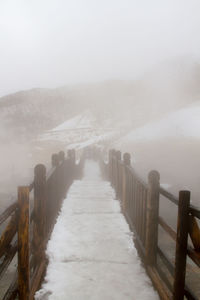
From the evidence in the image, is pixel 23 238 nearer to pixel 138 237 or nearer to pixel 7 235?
pixel 7 235

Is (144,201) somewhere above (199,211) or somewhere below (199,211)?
below

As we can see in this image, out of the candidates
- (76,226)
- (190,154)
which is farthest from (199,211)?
(190,154)

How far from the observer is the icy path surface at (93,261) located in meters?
3.85

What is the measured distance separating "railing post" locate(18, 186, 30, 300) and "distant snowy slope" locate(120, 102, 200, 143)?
47.2 m

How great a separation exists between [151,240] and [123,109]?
95.5m

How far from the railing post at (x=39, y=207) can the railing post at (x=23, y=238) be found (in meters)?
1.17

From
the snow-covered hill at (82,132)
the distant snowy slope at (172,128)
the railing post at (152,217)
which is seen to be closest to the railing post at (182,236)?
the railing post at (152,217)

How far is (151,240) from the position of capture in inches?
171

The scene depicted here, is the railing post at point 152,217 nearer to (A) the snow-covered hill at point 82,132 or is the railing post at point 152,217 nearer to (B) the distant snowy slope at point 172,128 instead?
(A) the snow-covered hill at point 82,132

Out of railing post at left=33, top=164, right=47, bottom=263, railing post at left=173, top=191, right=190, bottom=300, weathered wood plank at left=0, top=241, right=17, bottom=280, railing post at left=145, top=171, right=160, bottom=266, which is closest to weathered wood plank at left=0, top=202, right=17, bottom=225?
weathered wood plank at left=0, top=241, right=17, bottom=280

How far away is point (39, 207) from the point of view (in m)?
4.54

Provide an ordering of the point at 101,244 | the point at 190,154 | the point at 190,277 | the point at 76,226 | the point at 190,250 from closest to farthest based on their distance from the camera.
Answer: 1. the point at 190,250
2. the point at 101,244
3. the point at 76,226
4. the point at 190,277
5. the point at 190,154

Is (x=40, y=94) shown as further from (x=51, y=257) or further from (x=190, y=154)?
(x=51, y=257)

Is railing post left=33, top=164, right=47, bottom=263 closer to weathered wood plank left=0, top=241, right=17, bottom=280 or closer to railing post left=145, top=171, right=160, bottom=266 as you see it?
weathered wood plank left=0, top=241, right=17, bottom=280
